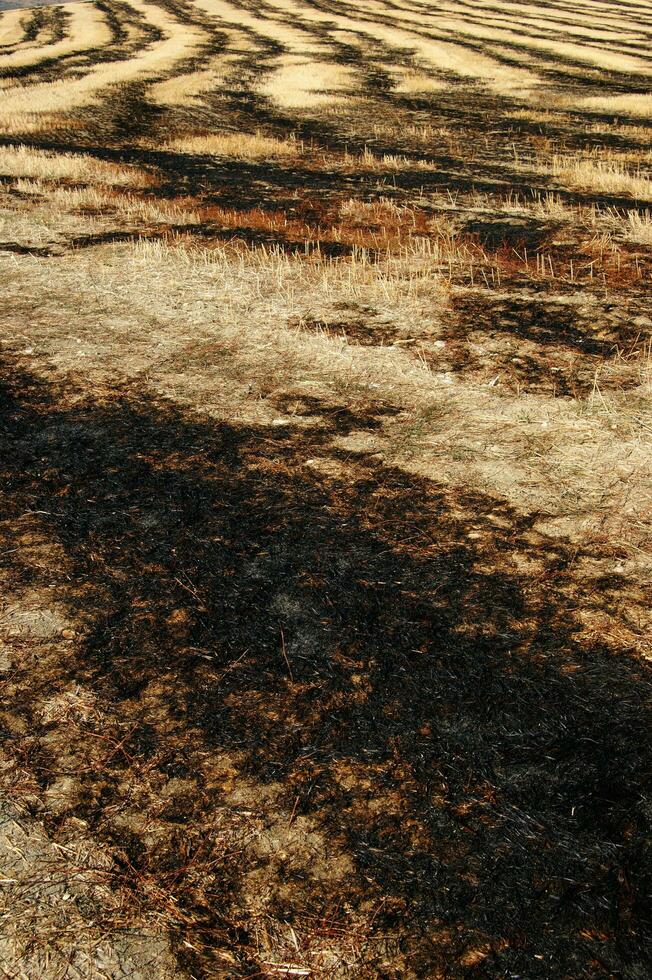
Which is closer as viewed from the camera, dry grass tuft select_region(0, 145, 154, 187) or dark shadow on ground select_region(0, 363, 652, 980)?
dark shadow on ground select_region(0, 363, 652, 980)

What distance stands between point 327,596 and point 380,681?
0.85 metres

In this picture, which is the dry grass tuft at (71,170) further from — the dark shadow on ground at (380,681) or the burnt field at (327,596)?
the dark shadow on ground at (380,681)

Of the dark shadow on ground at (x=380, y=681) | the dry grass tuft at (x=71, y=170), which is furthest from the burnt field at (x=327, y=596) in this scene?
the dry grass tuft at (x=71, y=170)

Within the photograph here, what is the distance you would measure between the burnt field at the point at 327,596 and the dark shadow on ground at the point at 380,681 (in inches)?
0.7

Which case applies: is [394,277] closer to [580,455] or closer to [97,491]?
[580,455]

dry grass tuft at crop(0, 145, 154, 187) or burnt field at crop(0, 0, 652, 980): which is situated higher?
dry grass tuft at crop(0, 145, 154, 187)

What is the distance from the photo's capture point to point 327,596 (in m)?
5.14

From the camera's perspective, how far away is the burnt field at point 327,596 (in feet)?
10.8

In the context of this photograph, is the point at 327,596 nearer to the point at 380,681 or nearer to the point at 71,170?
the point at 380,681

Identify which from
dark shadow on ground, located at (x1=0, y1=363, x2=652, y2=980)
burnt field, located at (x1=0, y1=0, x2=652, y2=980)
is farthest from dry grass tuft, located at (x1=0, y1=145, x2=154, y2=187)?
dark shadow on ground, located at (x1=0, y1=363, x2=652, y2=980)

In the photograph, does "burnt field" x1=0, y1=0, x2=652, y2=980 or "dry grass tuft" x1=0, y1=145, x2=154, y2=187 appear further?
"dry grass tuft" x1=0, y1=145, x2=154, y2=187

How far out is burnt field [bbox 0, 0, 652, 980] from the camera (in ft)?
10.8

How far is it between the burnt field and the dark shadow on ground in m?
0.02

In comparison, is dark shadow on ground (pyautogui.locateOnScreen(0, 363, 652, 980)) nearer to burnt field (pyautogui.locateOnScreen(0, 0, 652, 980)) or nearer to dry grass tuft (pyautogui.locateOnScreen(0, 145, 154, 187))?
burnt field (pyautogui.locateOnScreen(0, 0, 652, 980))
